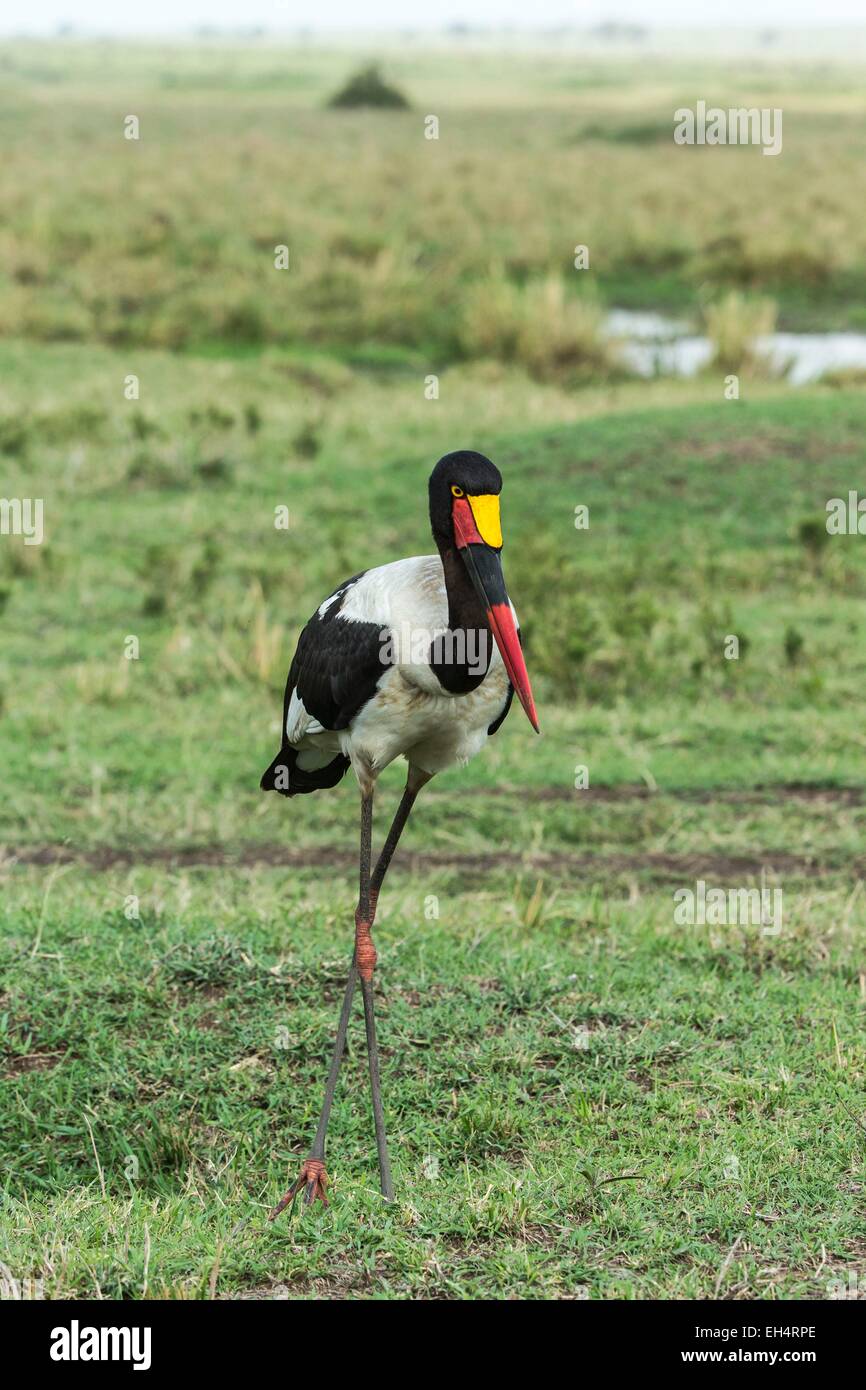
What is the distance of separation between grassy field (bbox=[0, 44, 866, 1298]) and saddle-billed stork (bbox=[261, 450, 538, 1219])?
459mm

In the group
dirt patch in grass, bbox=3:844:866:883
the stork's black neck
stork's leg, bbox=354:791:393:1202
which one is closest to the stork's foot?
stork's leg, bbox=354:791:393:1202

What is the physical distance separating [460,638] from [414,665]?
0.13 meters

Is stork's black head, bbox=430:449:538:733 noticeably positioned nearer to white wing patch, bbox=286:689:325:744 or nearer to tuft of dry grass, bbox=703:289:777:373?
white wing patch, bbox=286:689:325:744

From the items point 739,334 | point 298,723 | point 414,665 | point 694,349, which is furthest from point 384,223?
point 414,665

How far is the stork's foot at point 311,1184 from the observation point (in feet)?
12.7

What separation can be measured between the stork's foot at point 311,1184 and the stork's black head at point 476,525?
1.23 meters

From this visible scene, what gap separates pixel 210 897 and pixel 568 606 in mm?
3245

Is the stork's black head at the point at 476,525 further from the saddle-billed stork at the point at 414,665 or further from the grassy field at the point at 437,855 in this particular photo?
the grassy field at the point at 437,855

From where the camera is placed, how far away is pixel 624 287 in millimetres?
20703

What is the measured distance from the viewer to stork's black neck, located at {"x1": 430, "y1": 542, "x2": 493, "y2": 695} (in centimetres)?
377

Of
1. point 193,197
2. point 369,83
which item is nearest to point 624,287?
point 193,197

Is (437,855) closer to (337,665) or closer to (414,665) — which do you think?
(337,665)
